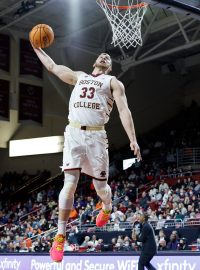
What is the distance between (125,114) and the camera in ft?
19.0

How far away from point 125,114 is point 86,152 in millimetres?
584

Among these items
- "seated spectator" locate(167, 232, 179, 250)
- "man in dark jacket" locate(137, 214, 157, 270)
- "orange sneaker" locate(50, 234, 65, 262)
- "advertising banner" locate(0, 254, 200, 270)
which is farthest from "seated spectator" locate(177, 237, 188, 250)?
"orange sneaker" locate(50, 234, 65, 262)

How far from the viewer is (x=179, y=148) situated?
89.0 feet

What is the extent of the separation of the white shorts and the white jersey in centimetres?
13

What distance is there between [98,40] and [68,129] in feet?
69.8

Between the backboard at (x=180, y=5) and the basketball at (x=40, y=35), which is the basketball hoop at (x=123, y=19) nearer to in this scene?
the backboard at (x=180, y=5)

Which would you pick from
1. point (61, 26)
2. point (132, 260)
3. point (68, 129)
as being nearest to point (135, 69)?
point (61, 26)

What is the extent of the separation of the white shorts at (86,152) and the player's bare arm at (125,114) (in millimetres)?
377

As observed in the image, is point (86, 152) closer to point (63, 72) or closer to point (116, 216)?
point (63, 72)

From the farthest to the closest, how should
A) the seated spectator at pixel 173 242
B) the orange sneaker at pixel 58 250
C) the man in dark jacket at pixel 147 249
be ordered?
the seated spectator at pixel 173 242, the man in dark jacket at pixel 147 249, the orange sneaker at pixel 58 250

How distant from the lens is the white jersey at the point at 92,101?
600cm

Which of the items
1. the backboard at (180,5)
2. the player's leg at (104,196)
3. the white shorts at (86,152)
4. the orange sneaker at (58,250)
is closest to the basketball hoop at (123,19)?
the backboard at (180,5)

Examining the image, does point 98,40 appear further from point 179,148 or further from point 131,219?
point 131,219

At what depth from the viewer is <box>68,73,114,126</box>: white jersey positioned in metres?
6.00
